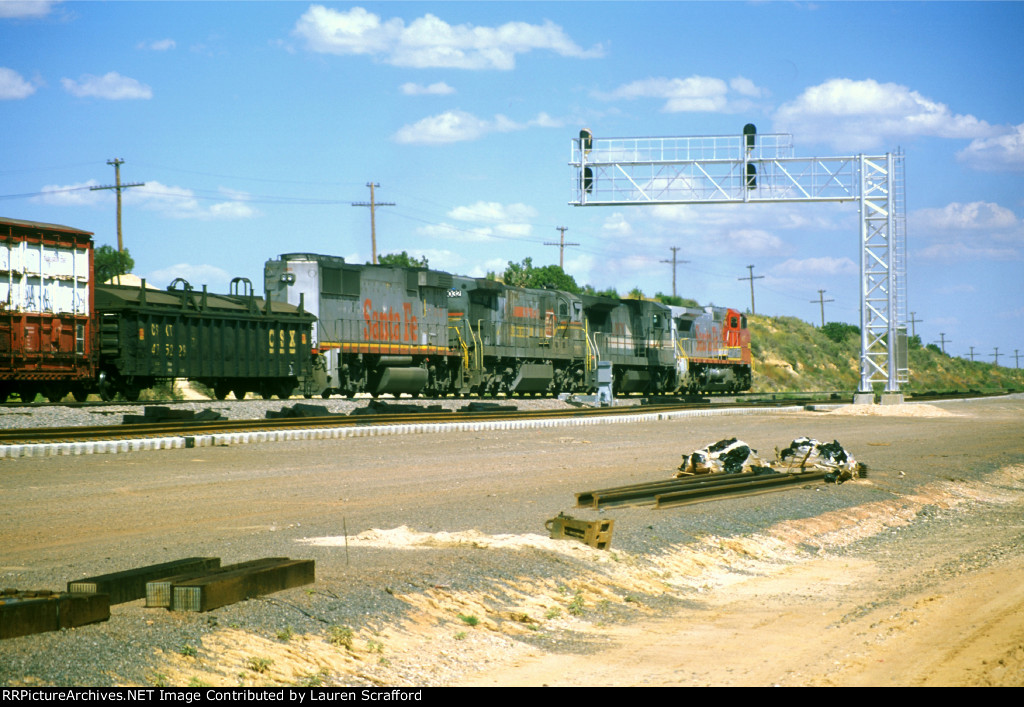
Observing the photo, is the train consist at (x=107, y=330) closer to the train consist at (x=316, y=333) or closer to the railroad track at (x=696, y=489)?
the train consist at (x=316, y=333)

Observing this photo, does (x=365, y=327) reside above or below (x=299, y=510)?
above

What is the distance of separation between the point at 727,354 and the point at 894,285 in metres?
18.1

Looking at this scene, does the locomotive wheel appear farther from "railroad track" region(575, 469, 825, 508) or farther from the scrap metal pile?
"railroad track" region(575, 469, 825, 508)

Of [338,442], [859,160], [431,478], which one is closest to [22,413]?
[338,442]

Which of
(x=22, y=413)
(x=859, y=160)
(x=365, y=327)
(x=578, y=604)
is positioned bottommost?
(x=578, y=604)

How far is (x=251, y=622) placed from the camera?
5.58 metres

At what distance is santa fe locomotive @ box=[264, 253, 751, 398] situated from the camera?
27344 mm

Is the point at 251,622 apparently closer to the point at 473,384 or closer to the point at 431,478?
the point at 431,478

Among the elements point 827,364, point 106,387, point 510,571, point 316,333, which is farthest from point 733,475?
point 827,364

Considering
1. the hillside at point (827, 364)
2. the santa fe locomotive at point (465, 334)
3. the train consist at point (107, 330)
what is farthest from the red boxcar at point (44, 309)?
the hillside at point (827, 364)

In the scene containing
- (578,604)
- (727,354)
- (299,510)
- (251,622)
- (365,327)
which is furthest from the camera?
(727,354)

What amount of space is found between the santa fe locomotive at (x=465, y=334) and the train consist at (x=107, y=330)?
5.89 feet

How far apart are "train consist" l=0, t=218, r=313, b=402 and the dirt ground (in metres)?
7.48

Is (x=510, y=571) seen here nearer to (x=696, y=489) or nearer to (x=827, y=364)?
(x=696, y=489)
